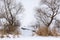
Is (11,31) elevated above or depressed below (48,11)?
below

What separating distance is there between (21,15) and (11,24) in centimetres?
99

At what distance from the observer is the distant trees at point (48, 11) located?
11.6 metres

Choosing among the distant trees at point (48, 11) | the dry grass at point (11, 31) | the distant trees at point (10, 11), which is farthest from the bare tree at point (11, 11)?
the distant trees at point (48, 11)

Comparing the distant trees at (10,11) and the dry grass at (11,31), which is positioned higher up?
the distant trees at (10,11)

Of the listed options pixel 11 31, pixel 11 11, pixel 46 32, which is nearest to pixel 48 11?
pixel 46 32

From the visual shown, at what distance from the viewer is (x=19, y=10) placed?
11.7 m

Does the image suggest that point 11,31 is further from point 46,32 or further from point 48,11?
point 48,11

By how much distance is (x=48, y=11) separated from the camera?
11625mm


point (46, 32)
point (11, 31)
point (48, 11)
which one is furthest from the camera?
point (48, 11)

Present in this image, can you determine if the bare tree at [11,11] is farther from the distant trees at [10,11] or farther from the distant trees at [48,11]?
the distant trees at [48,11]

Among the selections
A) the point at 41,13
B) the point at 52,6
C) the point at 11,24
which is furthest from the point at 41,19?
the point at 11,24

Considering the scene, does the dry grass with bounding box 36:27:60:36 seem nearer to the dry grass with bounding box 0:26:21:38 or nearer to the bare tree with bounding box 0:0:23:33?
the dry grass with bounding box 0:26:21:38

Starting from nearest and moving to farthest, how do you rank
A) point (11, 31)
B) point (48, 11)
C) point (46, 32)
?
point (46, 32), point (11, 31), point (48, 11)

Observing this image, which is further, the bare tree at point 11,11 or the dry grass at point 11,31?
the bare tree at point 11,11
